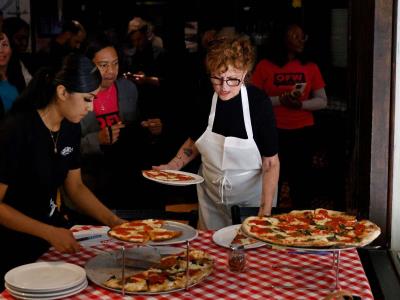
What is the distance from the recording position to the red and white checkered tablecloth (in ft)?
8.37

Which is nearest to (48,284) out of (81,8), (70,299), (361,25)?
(70,299)

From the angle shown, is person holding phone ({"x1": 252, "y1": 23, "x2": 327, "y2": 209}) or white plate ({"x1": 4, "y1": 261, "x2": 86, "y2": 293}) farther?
person holding phone ({"x1": 252, "y1": 23, "x2": 327, "y2": 209})

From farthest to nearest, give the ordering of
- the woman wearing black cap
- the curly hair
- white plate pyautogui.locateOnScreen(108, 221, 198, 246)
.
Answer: the curly hair, the woman wearing black cap, white plate pyautogui.locateOnScreen(108, 221, 198, 246)

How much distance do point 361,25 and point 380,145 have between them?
1.86 ft

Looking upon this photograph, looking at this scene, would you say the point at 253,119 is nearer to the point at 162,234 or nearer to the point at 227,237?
the point at 227,237

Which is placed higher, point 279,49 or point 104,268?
point 279,49

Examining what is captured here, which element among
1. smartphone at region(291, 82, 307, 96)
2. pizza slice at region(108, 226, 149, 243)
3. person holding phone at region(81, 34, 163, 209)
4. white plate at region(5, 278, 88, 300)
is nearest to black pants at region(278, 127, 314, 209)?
smartphone at region(291, 82, 307, 96)

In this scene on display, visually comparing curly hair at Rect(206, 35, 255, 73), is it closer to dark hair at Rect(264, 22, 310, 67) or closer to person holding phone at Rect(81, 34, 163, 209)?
person holding phone at Rect(81, 34, 163, 209)

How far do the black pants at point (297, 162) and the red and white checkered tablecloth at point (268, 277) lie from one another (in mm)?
2876

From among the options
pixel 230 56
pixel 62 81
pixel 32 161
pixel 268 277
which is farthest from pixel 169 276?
pixel 230 56

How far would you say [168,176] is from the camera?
146 inches

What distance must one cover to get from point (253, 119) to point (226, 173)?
391 mm

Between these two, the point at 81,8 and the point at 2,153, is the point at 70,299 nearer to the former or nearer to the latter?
the point at 2,153

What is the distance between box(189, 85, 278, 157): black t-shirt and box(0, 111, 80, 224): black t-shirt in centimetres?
90
